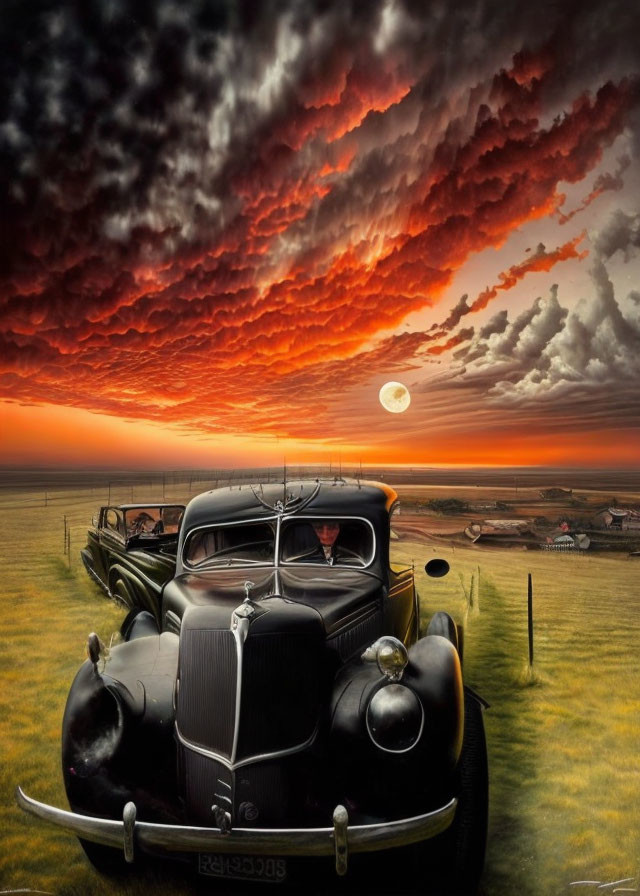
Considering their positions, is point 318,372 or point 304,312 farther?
point 318,372

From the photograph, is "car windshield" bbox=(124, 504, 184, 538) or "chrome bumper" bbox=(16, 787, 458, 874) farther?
"car windshield" bbox=(124, 504, 184, 538)

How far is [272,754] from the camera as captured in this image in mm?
2199

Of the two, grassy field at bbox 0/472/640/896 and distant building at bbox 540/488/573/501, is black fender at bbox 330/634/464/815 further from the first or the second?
distant building at bbox 540/488/573/501

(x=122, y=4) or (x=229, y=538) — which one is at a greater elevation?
(x=122, y=4)

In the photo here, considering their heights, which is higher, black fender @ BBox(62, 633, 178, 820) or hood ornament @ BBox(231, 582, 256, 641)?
hood ornament @ BBox(231, 582, 256, 641)

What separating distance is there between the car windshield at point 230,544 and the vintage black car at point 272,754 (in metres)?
0.85

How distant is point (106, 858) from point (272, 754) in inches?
42.1

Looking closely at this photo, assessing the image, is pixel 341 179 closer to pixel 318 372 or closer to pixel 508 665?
pixel 318 372

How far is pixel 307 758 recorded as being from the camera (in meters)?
2.25

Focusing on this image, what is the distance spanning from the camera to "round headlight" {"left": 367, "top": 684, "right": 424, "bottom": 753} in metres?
2.21

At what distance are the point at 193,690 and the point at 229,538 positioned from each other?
150cm

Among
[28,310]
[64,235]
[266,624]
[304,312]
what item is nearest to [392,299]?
[304,312]

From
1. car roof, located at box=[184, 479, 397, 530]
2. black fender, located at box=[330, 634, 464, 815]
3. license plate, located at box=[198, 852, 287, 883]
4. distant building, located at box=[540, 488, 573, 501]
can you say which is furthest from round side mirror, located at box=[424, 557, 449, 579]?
distant building, located at box=[540, 488, 573, 501]

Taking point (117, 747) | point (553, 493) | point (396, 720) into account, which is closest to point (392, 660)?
Result: point (396, 720)
